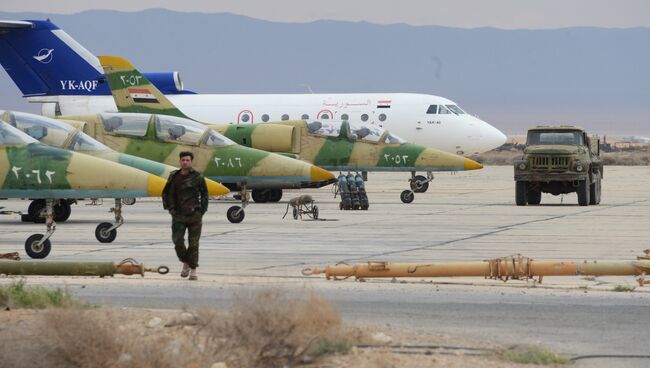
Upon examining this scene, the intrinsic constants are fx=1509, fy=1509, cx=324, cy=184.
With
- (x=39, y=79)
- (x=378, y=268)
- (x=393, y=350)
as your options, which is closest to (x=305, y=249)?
(x=378, y=268)

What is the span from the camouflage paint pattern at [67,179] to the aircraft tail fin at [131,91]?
72.9ft

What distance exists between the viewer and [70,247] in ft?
73.2

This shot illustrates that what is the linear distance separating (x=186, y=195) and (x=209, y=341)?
6.26 m

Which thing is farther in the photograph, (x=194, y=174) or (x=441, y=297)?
(x=194, y=174)

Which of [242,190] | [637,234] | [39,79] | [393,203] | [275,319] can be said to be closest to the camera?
[275,319]

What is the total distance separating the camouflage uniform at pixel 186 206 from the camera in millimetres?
17359

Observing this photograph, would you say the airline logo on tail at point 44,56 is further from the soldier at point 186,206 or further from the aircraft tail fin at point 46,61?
the soldier at point 186,206

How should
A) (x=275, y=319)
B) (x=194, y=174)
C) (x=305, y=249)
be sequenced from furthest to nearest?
(x=305, y=249) → (x=194, y=174) → (x=275, y=319)

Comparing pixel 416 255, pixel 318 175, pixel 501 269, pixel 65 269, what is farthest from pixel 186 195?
pixel 318 175

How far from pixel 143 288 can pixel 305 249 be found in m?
5.99

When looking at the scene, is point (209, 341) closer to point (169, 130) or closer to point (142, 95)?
point (169, 130)

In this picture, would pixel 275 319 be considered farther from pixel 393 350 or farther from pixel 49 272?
pixel 49 272

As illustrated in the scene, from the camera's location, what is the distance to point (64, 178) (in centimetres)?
2123

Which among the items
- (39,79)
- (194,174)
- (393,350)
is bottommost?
(393,350)
